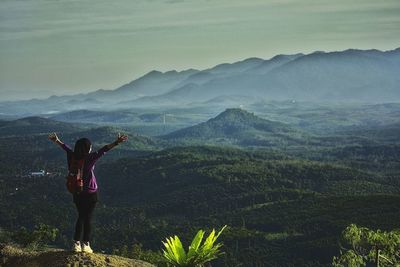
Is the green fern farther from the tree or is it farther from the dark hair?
the tree

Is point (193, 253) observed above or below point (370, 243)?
above

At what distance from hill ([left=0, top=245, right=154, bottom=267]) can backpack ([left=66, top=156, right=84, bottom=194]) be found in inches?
71.3

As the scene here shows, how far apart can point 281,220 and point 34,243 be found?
120514 millimetres

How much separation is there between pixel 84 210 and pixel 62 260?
192 cm

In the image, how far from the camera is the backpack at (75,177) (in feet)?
56.0

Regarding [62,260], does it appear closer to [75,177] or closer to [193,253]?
[75,177]

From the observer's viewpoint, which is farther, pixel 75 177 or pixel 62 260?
pixel 75 177

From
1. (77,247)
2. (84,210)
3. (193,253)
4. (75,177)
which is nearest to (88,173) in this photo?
(75,177)

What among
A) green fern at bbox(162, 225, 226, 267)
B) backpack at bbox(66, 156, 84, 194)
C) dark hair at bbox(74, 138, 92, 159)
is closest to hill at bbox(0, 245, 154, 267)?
green fern at bbox(162, 225, 226, 267)

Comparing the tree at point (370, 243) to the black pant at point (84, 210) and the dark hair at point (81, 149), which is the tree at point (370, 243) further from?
the dark hair at point (81, 149)

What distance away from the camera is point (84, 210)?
1759 cm

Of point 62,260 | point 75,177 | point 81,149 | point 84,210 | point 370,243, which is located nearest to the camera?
point 62,260

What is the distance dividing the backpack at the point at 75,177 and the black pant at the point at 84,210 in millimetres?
310

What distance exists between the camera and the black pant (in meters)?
17.4
